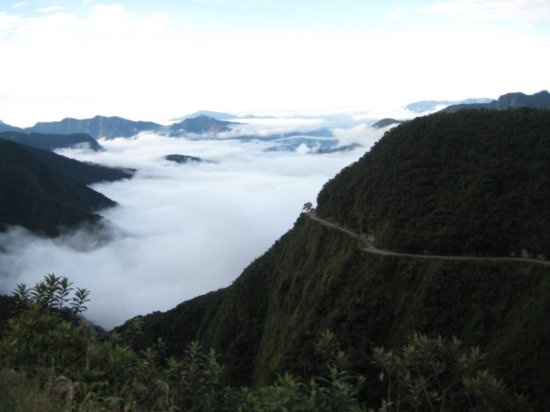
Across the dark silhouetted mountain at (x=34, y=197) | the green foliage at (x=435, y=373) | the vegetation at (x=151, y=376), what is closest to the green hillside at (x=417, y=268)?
the vegetation at (x=151, y=376)

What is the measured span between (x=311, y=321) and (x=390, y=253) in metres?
10.2

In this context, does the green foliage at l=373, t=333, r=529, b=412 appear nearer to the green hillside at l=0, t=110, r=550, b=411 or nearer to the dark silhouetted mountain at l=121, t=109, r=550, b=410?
the green hillside at l=0, t=110, r=550, b=411

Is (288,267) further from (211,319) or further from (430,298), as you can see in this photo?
(430,298)

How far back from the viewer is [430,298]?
4531 cm

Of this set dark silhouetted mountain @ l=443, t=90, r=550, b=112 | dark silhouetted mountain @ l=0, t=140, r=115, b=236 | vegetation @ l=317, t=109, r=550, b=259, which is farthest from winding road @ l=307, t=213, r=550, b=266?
dark silhouetted mountain @ l=443, t=90, r=550, b=112

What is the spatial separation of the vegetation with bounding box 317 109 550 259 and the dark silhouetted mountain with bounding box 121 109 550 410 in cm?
13

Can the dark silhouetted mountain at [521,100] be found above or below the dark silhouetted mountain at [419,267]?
above

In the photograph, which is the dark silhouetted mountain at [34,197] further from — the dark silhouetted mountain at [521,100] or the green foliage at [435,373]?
the green foliage at [435,373]

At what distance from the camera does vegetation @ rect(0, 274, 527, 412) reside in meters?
7.34

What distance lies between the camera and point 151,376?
28.3ft

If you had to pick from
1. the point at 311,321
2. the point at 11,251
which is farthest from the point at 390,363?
the point at 11,251

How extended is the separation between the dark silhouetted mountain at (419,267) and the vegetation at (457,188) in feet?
0.43

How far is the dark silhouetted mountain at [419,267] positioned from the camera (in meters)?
41.8

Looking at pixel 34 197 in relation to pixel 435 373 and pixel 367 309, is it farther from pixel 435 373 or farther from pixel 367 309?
pixel 435 373
